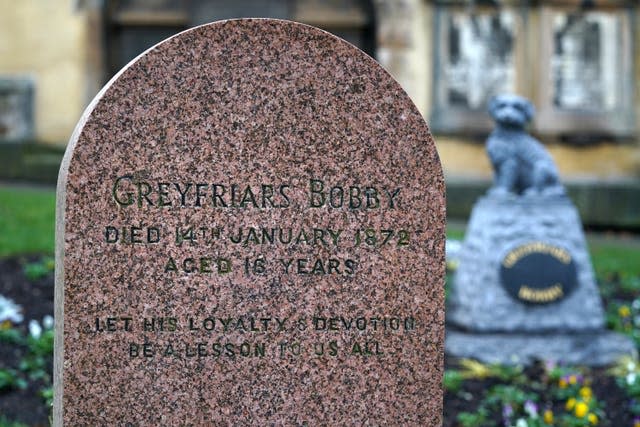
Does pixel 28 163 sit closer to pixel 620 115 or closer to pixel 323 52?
pixel 620 115

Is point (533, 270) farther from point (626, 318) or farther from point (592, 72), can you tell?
point (592, 72)

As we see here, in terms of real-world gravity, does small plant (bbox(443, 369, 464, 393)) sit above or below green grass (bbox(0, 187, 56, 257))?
below

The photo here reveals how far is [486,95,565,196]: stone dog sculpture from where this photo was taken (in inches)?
279

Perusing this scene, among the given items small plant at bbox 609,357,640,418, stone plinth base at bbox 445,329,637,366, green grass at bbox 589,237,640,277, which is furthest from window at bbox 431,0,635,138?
small plant at bbox 609,357,640,418

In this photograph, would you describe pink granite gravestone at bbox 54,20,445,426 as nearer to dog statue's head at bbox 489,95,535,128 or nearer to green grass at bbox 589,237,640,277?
dog statue's head at bbox 489,95,535,128

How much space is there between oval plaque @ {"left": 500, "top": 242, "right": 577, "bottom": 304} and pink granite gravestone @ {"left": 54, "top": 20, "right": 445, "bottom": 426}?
341 centimetres

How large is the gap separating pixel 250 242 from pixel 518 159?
13.8 ft

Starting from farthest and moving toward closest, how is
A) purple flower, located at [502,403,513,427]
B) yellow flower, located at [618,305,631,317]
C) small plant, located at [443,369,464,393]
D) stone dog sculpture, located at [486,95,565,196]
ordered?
yellow flower, located at [618,305,631,317]
stone dog sculpture, located at [486,95,565,196]
small plant, located at [443,369,464,393]
purple flower, located at [502,403,513,427]

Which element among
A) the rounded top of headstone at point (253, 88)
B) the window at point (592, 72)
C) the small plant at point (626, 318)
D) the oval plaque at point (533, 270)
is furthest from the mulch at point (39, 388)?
the window at point (592, 72)

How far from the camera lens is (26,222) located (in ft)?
31.7

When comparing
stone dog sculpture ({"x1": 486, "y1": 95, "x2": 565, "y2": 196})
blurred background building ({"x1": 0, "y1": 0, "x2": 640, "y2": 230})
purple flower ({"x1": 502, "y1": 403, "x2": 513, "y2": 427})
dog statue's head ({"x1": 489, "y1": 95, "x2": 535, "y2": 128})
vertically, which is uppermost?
blurred background building ({"x1": 0, "y1": 0, "x2": 640, "y2": 230})

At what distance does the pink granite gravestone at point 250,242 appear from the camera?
10.6 ft

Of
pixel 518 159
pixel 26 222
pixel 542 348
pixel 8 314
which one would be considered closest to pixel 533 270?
pixel 542 348

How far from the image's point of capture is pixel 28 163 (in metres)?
12.3
